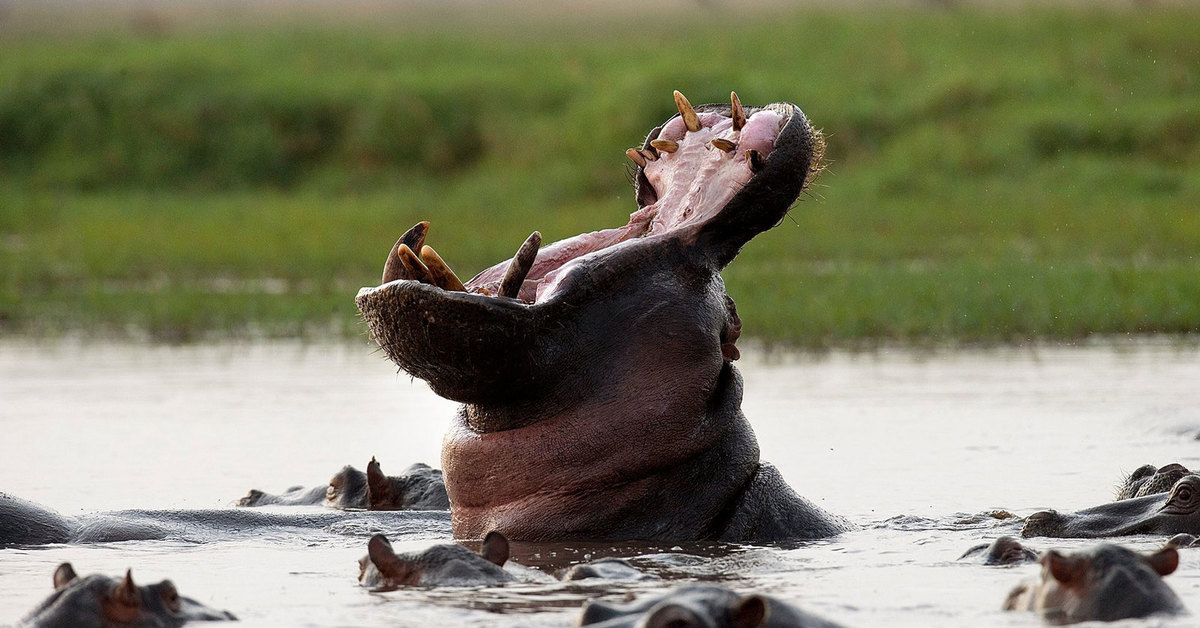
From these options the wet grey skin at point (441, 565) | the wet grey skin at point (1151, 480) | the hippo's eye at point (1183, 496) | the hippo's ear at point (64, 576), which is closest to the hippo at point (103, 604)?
the hippo's ear at point (64, 576)

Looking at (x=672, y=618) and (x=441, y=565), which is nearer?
(x=672, y=618)

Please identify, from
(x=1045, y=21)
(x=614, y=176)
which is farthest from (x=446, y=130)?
(x=1045, y=21)

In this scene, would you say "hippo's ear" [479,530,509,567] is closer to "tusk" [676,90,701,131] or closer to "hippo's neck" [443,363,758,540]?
"hippo's neck" [443,363,758,540]

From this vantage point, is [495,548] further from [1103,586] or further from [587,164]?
[587,164]

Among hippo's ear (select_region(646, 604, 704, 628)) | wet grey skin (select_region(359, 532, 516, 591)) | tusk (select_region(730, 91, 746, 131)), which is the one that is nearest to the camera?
hippo's ear (select_region(646, 604, 704, 628))

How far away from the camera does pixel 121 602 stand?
12.8 feet

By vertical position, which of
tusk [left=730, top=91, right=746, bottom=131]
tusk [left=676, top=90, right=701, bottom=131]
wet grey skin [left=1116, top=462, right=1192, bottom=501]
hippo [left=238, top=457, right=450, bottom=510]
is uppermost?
tusk [left=676, top=90, right=701, bottom=131]

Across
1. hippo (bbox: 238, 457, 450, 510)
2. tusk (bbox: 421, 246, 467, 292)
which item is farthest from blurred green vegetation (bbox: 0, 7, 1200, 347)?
tusk (bbox: 421, 246, 467, 292)

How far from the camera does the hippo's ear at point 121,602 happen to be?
390 cm

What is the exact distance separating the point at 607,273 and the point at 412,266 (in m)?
0.51

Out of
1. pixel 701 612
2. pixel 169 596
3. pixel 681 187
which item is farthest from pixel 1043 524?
pixel 169 596

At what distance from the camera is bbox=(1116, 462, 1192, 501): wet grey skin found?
5371 millimetres

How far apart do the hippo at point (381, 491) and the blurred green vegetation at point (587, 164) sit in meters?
6.41

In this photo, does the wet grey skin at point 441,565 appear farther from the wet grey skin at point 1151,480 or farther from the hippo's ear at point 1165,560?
the wet grey skin at point 1151,480
